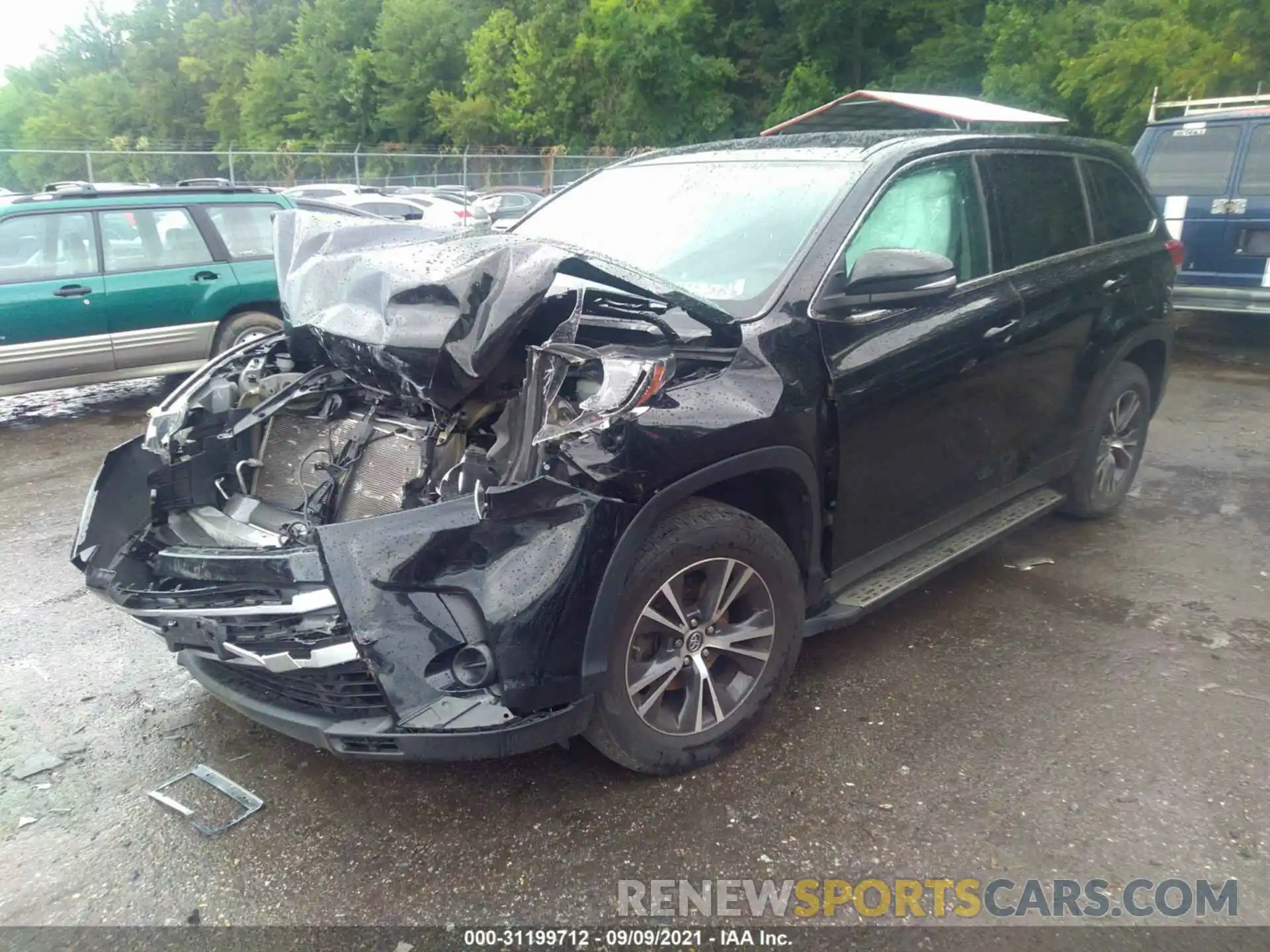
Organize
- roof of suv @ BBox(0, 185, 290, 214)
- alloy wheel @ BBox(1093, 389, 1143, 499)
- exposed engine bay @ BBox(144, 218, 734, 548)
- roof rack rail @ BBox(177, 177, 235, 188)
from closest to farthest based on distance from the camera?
exposed engine bay @ BBox(144, 218, 734, 548) → alloy wheel @ BBox(1093, 389, 1143, 499) → roof of suv @ BBox(0, 185, 290, 214) → roof rack rail @ BBox(177, 177, 235, 188)

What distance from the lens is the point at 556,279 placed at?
319 centimetres

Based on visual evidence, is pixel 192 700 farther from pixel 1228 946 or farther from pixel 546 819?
pixel 1228 946

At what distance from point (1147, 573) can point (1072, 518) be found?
61 centimetres

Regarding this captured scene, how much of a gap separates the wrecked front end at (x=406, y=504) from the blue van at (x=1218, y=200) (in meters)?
7.77

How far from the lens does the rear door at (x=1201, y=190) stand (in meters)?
8.62

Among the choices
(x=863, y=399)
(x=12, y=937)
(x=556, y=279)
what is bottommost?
(x=12, y=937)

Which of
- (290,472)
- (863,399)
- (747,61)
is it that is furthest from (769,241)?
(747,61)

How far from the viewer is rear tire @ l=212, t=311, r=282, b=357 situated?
786 centimetres

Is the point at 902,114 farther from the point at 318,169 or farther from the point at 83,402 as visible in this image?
the point at 318,169

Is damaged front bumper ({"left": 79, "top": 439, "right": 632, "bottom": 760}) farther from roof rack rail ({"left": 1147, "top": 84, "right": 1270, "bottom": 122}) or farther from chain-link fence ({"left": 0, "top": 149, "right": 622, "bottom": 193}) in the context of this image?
chain-link fence ({"left": 0, "top": 149, "right": 622, "bottom": 193})

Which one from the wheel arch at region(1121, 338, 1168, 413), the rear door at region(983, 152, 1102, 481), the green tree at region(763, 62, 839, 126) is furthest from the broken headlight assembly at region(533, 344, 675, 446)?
the green tree at region(763, 62, 839, 126)

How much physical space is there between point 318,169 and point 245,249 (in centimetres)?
2182

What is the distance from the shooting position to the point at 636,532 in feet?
8.62

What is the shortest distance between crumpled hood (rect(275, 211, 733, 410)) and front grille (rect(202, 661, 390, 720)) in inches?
32.2
